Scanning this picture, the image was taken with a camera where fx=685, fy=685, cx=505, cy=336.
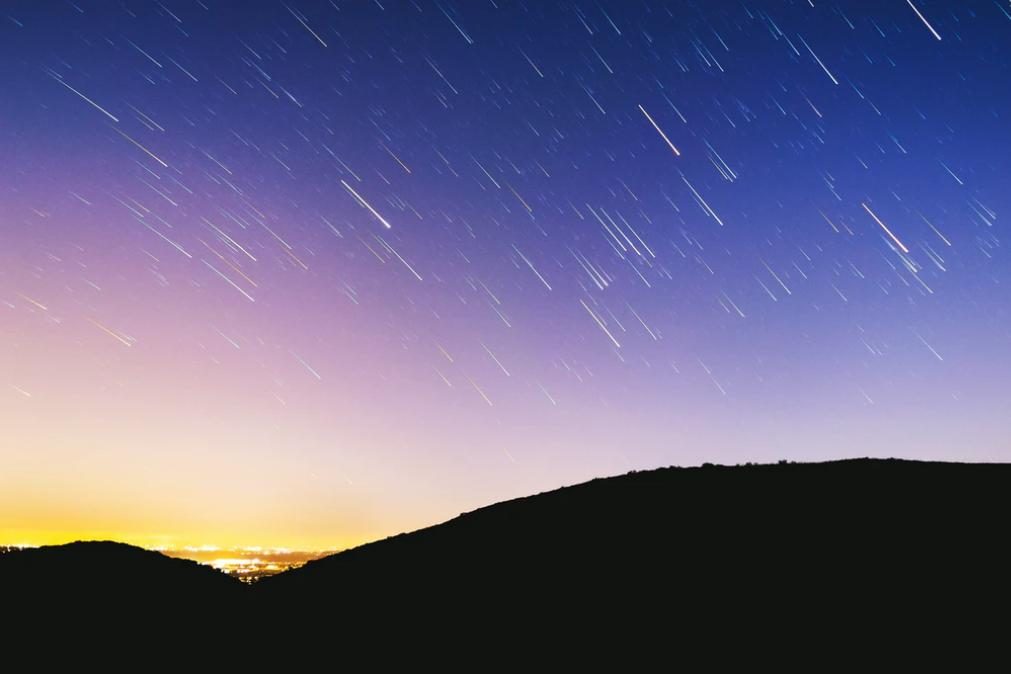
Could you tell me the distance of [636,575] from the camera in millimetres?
18062

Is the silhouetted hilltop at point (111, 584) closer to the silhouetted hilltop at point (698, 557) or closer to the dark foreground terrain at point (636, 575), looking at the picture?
the dark foreground terrain at point (636, 575)

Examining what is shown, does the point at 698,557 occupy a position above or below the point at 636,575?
above

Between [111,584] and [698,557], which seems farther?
[111,584]

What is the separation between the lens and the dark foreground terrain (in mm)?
14859

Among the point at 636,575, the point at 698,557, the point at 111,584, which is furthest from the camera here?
the point at 111,584

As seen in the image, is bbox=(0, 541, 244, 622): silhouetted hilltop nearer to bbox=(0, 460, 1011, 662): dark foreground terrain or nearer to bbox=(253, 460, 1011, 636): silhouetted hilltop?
bbox=(0, 460, 1011, 662): dark foreground terrain

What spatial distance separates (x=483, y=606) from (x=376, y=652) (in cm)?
303

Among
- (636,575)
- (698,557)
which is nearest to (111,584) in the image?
(636,575)

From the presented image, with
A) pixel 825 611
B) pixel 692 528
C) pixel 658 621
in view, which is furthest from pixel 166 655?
pixel 825 611

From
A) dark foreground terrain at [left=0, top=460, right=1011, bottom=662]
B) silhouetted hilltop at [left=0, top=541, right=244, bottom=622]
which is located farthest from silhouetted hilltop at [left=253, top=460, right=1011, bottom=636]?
silhouetted hilltop at [left=0, top=541, right=244, bottom=622]

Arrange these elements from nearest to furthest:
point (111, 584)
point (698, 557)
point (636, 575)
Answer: point (636, 575), point (698, 557), point (111, 584)

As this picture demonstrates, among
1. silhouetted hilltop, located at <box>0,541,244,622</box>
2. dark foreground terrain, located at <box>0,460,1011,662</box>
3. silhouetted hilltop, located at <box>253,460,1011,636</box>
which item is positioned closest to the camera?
dark foreground terrain, located at <box>0,460,1011,662</box>

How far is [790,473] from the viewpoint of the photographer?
76.4 feet

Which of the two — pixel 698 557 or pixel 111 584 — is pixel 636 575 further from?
pixel 111 584
